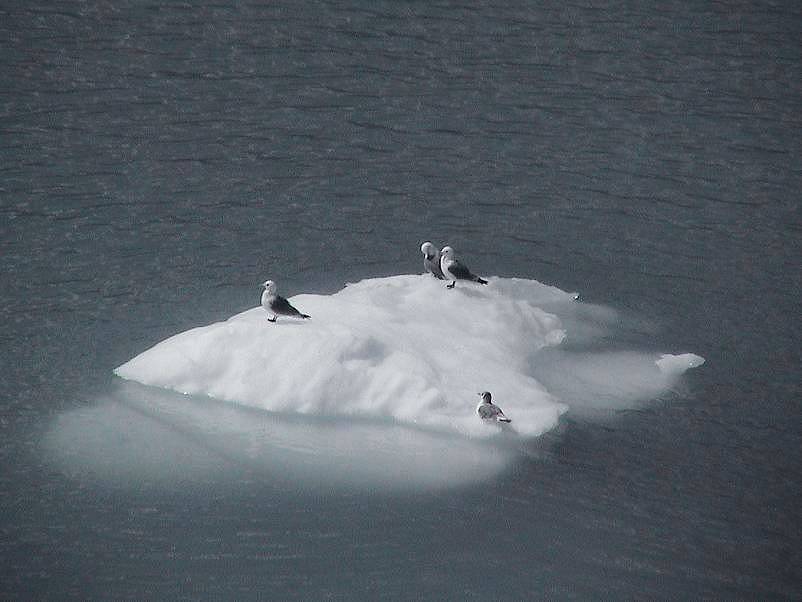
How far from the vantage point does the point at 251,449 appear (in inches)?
658

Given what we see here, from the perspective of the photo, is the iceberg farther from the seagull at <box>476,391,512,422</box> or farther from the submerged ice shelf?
the seagull at <box>476,391,512,422</box>

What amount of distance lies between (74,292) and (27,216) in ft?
11.7

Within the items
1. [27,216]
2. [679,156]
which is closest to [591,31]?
[679,156]

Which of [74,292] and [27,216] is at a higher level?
[27,216]

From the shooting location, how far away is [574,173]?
2734cm

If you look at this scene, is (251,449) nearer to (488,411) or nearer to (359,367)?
(359,367)

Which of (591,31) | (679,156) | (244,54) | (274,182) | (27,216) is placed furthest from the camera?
(591,31)

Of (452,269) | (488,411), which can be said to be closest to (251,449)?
(488,411)

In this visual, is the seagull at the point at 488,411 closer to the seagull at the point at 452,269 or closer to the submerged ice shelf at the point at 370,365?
the submerged ice shelf at the point at 370,365

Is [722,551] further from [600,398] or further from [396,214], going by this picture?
[396,214]

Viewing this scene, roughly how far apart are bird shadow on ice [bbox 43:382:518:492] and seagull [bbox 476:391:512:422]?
416mm

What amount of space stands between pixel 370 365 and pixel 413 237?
22.4ft

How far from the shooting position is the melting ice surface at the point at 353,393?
54.0ft

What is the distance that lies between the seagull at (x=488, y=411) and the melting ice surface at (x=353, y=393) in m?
0.25
